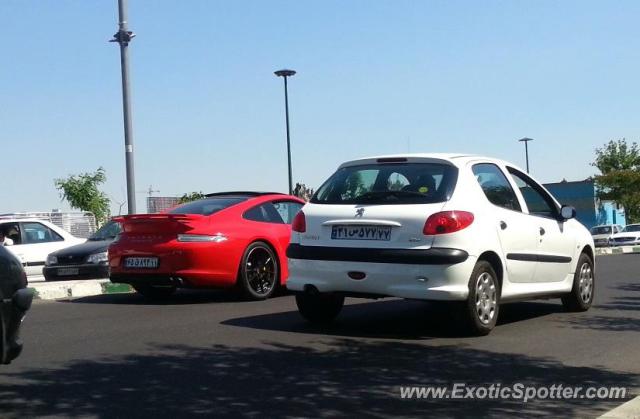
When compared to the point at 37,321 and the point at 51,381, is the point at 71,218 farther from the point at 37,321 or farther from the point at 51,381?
the point at 51,381

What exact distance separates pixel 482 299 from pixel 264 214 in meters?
4.18

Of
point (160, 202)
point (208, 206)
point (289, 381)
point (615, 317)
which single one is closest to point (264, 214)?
point (208, 206)

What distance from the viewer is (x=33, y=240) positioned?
1563cm

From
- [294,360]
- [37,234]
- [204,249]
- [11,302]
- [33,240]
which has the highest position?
[37,234]

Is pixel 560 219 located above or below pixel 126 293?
above

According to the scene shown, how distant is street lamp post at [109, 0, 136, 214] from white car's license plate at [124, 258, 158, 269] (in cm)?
572

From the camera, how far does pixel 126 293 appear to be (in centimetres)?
1191

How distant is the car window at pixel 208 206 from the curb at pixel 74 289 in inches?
72.5

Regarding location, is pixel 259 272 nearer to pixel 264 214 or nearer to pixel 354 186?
pixel 264 214

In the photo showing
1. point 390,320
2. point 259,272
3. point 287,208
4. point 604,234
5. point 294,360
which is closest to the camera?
point 294,360

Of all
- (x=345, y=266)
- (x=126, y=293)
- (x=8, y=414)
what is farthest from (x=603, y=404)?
(x=126, y=293)

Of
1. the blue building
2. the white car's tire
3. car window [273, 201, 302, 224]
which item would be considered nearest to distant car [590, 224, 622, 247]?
the blue building

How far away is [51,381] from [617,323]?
5.59m

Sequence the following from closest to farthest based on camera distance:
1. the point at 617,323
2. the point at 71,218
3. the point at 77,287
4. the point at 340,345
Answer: the point at 340,345 < the point at 617,323 < the point at 77,287 < the point at 71,218
